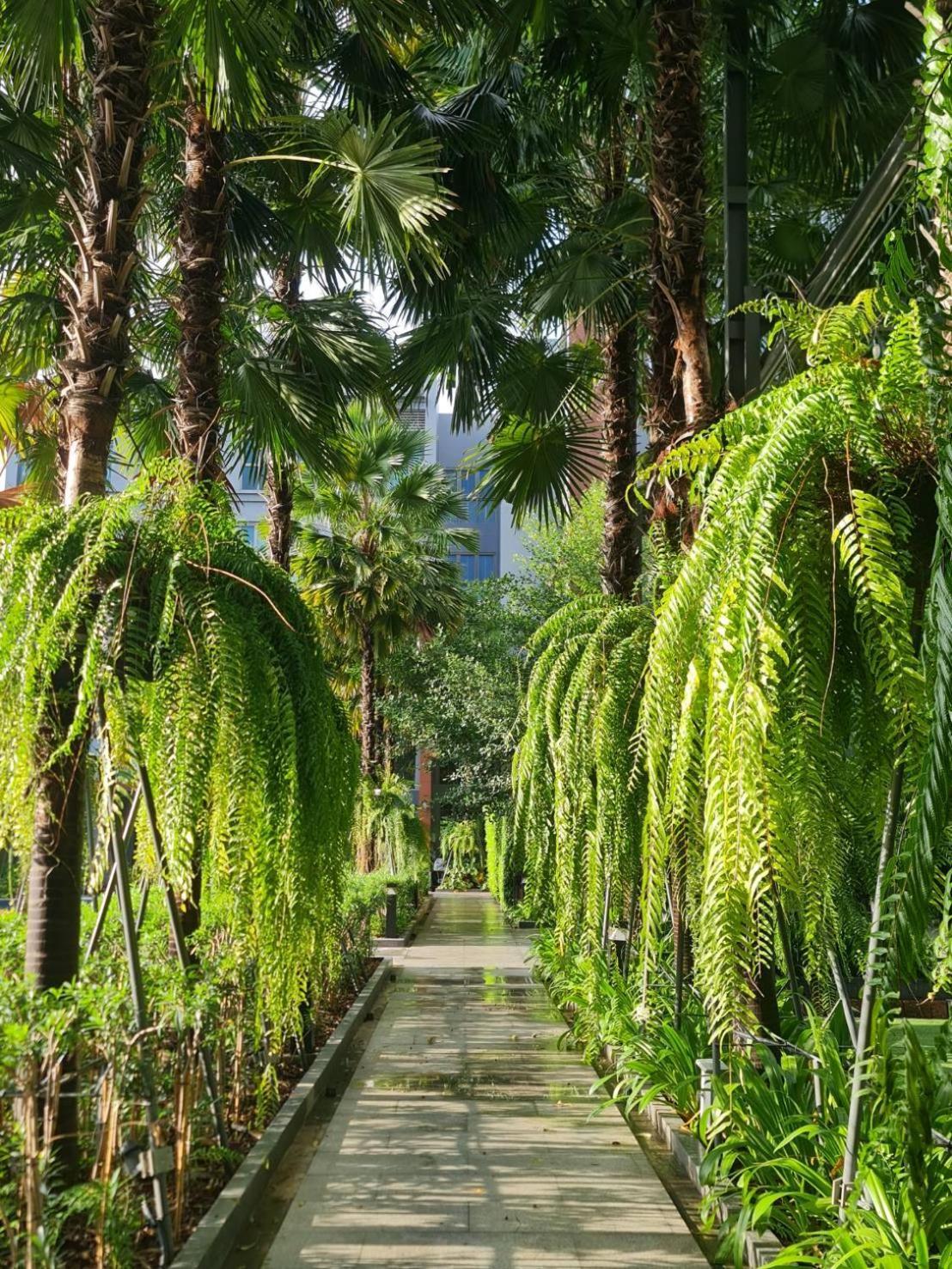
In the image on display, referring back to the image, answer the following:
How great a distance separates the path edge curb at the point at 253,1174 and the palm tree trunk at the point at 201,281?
397cm

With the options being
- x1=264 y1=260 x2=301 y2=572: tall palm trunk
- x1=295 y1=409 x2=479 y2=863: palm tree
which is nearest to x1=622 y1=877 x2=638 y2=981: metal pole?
x1=264 y1=260 x2=301 y2=572: tall palm trunk

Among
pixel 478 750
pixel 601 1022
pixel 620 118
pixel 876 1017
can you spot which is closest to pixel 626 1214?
pixel 601 1022

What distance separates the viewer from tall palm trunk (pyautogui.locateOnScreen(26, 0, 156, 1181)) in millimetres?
4363

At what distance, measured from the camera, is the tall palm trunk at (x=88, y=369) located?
436 centimetres

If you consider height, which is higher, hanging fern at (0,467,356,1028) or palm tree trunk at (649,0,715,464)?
palm tree trunk at (649,0,715,464)

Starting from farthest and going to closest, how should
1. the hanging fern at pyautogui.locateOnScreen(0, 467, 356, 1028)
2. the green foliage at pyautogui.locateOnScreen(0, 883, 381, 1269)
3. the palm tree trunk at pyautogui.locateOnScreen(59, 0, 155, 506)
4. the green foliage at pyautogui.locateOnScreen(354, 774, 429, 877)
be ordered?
the green foliage at pyautogui.locateOnScreen(354, 774, 429, 877) < the palm tree trunk at pyautogui.locateOnScreen(59, 0, 155, 506) < the green foliage at pyautogui.locateOnScreen(0, 883, 381, 1269) < the hanging fern at pyautogui.locateOnScreen(0, 467, 356, 1028)

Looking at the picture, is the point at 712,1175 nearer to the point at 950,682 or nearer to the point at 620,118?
the point at 950,682

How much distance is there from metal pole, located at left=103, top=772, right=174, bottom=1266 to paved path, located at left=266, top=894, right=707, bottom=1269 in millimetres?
745

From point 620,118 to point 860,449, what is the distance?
8.22 m

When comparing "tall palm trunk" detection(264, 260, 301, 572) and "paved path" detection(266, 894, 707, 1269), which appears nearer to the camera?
"paved path" detection(266, 894, 707, 1269)

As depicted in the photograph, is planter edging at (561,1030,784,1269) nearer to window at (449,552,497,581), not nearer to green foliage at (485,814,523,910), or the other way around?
green foliage at (485,814,523,910)

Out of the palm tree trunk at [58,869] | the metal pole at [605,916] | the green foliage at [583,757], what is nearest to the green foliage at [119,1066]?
the palm tree trunk at [58,869]

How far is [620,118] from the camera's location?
9781 millimetres

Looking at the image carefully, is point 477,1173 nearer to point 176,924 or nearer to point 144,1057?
point 176,924
